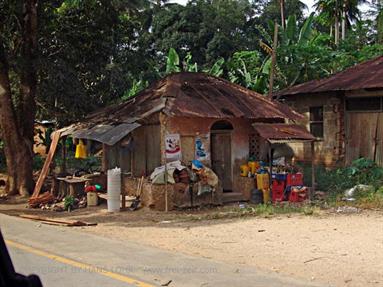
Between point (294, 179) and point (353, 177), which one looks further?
point (353, 177)

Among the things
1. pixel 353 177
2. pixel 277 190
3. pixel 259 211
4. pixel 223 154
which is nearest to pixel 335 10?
pixel 353 177

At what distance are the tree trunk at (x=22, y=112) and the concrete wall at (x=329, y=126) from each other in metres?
9.50

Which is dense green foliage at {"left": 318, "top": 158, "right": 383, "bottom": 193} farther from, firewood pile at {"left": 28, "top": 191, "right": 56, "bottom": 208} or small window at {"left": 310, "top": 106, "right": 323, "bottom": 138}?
firewood pile at {"left": 28, "top": 191, "right": 56, "bottom": 208}

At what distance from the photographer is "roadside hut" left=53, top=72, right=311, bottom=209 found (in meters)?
15.0

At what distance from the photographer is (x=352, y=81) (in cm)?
1845

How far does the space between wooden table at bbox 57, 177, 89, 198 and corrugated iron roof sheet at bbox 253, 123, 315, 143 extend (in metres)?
5.41

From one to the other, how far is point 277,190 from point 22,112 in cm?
857

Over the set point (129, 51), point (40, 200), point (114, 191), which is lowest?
point (40, 200)

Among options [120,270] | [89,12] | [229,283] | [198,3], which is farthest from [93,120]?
[198,3]

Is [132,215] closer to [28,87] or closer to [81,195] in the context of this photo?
[81,195]

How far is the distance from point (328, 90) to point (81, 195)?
8884 millimetres

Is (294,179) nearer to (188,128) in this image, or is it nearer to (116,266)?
(188,128)

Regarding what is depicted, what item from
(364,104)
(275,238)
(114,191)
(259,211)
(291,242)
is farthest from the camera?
(364,104)

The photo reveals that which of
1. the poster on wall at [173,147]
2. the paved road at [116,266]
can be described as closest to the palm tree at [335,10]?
the poster on wall at [173,147]
